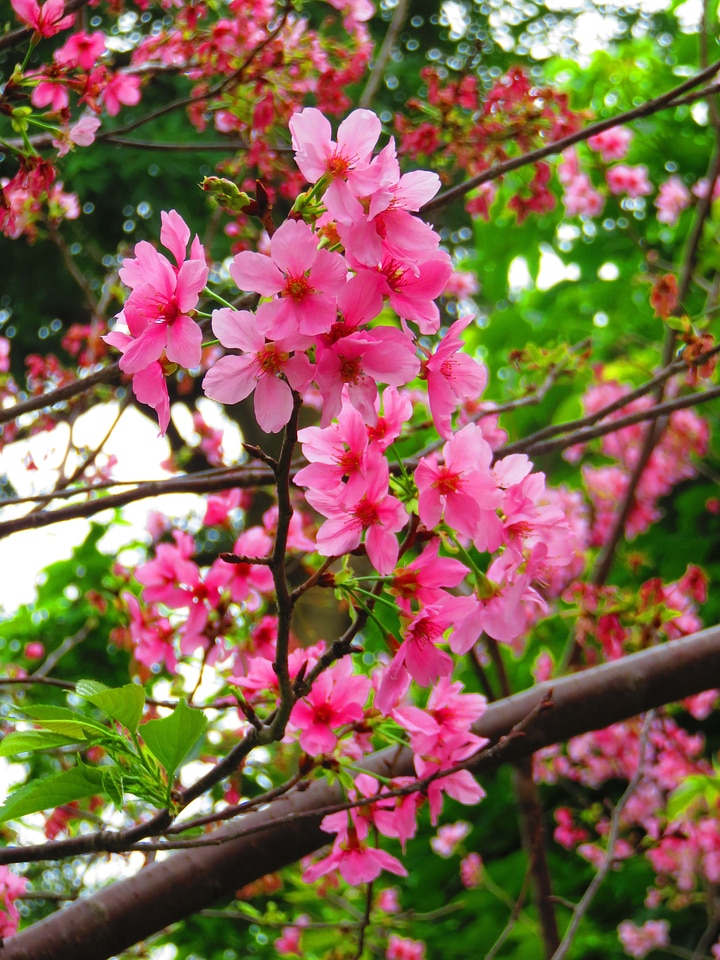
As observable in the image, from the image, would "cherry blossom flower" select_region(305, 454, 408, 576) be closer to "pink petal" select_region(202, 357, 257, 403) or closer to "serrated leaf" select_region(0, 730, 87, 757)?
"pink petal" select_region(202, 357, 257, 403)

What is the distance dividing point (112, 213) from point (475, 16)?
8.93ft

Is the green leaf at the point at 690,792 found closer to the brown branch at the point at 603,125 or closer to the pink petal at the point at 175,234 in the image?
the brown branch at the point at 603,125

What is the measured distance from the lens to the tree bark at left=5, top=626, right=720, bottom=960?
116 centimetres

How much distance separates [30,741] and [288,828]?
585 millimetres

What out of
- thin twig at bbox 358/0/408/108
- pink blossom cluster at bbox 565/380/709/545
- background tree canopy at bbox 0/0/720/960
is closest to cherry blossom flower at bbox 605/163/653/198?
background tree canopy at bbox 0/0/720/960

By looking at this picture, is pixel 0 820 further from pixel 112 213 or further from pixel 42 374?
pixel 112 213

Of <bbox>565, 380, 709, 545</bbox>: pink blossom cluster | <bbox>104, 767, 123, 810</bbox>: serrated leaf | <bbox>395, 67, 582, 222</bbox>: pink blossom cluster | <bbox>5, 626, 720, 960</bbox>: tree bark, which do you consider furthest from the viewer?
<bbox>565, 380, 709, 545</bbox>: pink blossom cluster

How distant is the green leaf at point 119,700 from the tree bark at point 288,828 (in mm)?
206

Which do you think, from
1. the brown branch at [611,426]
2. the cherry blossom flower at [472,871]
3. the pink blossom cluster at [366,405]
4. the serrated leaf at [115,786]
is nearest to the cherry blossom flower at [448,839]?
the cherry blossom flower at [472,871]

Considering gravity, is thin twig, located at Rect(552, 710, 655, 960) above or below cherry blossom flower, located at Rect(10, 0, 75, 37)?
below

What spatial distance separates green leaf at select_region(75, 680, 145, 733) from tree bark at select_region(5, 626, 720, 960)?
21cm

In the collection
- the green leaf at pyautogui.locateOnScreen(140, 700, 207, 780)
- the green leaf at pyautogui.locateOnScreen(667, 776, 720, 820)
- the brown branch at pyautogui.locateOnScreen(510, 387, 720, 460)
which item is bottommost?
the green leaf at pyautogui.locateOnScreen(667, 776, 720, 820)

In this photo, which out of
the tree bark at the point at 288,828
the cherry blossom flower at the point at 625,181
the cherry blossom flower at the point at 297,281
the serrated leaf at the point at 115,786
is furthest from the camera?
the cherry blossom flower at the point at 625,181

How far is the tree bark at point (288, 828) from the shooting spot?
1.16 metres
